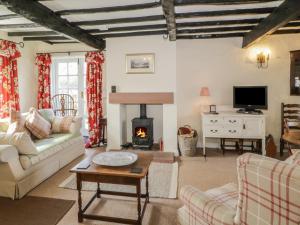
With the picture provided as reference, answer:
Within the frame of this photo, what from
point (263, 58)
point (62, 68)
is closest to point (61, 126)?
point (62, 68)

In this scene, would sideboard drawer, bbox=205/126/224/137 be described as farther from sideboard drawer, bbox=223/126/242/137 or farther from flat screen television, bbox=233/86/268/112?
flat screen television, bbox=233/86/268/112

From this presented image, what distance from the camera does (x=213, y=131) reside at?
4.23 meters

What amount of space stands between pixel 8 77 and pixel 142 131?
2.75 meters

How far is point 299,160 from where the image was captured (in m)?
1.23

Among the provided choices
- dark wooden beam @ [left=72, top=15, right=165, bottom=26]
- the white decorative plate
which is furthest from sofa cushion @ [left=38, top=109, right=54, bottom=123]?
the white decorative plate

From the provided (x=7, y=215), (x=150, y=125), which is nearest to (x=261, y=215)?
(x=7, y=215)

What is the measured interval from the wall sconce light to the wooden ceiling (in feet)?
1.20

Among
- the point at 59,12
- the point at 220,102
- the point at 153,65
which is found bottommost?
the point at 220,102

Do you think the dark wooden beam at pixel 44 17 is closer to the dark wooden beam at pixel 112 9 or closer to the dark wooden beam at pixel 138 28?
the dark wooden beam at pixel 112 9

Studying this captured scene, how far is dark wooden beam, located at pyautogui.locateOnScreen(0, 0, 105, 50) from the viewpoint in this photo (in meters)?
2.51

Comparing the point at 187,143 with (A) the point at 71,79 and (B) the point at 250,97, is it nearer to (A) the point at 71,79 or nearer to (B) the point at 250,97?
(B) the point at 250,97

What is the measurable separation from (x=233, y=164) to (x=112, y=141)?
231 cm

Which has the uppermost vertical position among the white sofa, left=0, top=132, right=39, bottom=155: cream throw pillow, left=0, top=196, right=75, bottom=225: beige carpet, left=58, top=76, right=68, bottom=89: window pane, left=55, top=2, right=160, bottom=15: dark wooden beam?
left=55, top=2, right=160, bottom=15: dark wooden beam

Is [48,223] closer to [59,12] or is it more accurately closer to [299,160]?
[299,160]
